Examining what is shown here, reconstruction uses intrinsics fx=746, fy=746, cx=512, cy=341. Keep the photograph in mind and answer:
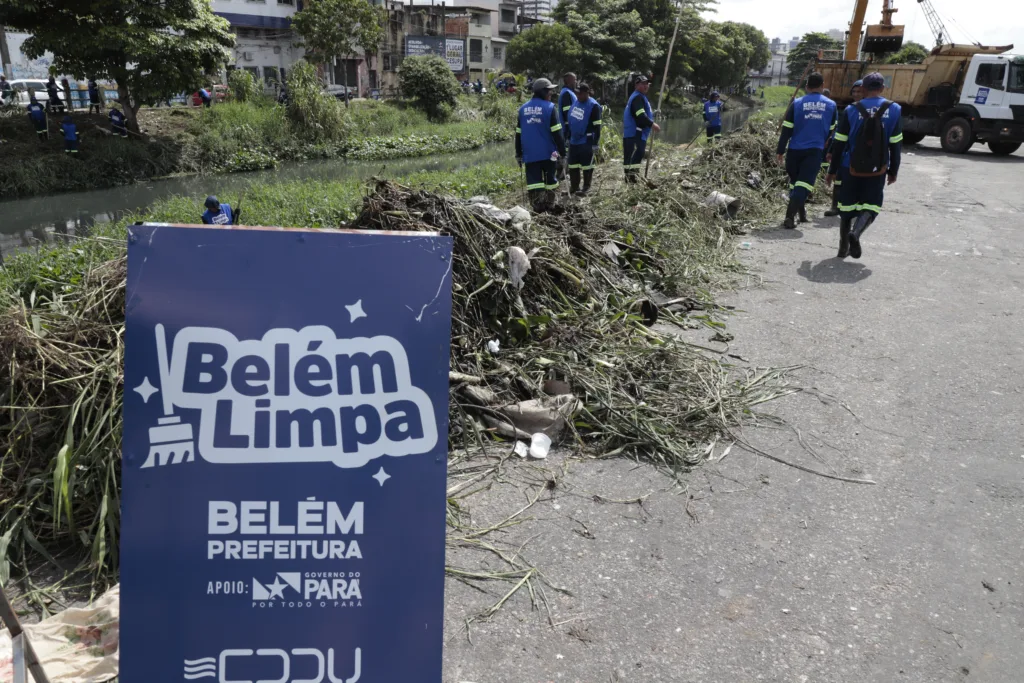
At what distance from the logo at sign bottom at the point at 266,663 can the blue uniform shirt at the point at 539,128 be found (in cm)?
825

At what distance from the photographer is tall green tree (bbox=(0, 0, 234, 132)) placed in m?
18.4

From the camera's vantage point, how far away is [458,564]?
3430mm

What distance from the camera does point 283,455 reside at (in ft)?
6.42

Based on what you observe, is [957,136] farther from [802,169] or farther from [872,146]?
[872,146]

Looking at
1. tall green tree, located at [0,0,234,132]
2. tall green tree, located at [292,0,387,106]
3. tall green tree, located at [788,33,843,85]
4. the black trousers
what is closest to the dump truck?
the black trousers

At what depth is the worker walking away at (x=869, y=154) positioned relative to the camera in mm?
7859

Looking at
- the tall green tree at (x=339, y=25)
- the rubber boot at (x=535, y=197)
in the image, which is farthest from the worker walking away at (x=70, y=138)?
the rubber boot at (x=535, y=197)

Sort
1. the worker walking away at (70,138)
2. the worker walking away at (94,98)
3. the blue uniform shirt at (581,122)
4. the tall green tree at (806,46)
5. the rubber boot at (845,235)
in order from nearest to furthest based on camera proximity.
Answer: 1. the rubber boot at (845,235)
2. the blue uniform shirt at (581,122)
3. the worker walking away at (70,138)
4. the worker walking away at (94,98)
5. the tall green tree at (806,46)

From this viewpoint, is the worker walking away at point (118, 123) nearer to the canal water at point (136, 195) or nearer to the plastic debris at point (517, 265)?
the canal water at point (136, 195)

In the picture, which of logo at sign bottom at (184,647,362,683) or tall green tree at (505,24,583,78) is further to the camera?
tall green tree at (505,24,583,78)

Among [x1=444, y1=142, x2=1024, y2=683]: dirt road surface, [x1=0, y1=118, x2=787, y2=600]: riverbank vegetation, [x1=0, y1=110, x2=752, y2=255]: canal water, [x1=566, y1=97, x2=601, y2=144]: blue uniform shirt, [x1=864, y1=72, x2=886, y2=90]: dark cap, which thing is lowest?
[x1=0, y1=110, x2=752, y2=255]: canal water

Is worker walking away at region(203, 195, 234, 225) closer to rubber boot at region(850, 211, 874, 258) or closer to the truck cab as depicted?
rubber boot at region(850, 211, 874, 258)

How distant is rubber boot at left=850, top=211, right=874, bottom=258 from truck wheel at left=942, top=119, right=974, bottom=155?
15.5m

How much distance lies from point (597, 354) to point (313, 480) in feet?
11.1
